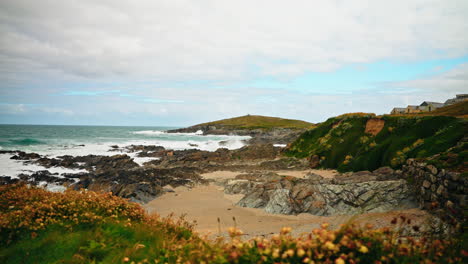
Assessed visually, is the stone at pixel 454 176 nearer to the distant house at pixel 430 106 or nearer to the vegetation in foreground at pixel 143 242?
the vegetation in foreground at pixel 143 242

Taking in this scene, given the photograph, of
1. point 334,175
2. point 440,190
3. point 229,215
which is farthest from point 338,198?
point 334,175

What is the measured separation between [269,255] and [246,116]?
586 feet

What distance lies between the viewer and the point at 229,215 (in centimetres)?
1570

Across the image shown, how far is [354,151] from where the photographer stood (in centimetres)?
2859

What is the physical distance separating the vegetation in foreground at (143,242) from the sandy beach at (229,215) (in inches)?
150

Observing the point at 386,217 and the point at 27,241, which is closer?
the point at 27,241

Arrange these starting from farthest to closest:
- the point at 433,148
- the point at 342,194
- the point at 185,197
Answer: the point at 185,197
the point at 433,148
the point at 342,194

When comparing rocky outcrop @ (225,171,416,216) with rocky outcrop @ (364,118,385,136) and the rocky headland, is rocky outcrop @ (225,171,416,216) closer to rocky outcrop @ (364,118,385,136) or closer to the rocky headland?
the rocky headland

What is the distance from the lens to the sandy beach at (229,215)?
12.5 metres

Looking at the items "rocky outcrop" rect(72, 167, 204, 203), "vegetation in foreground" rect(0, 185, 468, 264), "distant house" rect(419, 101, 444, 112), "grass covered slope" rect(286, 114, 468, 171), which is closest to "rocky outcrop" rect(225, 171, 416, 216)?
"grass covered slope" rect(286, 114, 468, 171)

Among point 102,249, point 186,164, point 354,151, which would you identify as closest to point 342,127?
point 354,151

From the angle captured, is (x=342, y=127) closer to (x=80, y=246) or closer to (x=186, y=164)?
(x=186, y=164)

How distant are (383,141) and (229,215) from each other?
→ 1856 cm

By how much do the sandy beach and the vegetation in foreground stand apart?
381 centimetres
